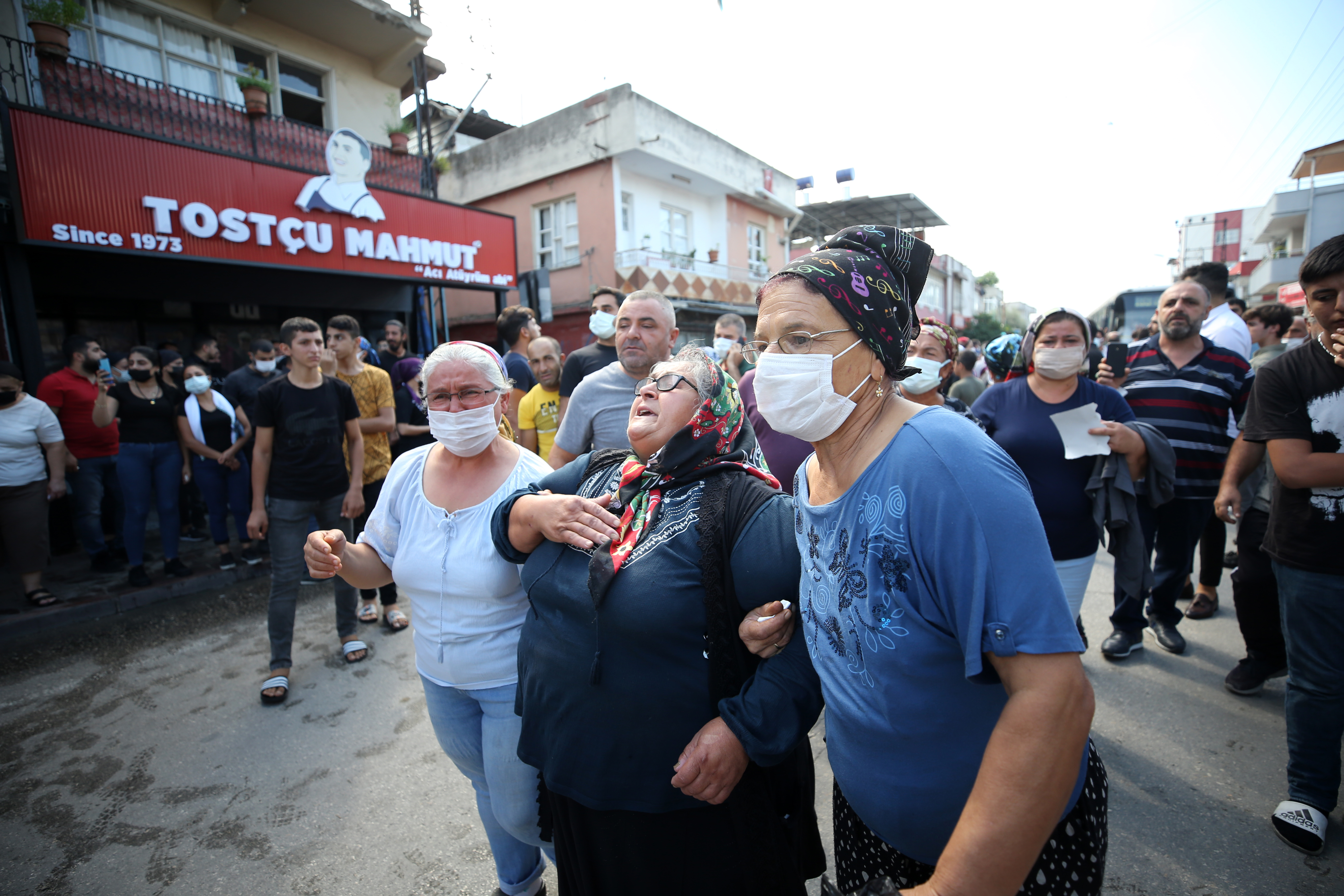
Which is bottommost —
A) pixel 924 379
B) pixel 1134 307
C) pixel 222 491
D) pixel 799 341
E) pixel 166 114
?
pixel 222 491

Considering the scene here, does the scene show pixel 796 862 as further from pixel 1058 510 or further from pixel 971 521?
pixel 1058 510

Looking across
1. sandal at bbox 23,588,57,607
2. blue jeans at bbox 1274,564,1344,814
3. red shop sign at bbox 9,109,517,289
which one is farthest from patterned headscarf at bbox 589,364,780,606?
red shop sign at bbox 9,109,517,289

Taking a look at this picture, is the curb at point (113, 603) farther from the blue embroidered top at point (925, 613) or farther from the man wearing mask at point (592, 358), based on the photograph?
the blue embroidered top at point (925, 613)

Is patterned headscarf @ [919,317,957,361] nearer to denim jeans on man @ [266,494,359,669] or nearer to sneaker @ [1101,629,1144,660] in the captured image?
sneaker @ [1101,629,1144,660]

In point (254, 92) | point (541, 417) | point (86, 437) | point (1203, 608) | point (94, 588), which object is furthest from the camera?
point (254, 92)

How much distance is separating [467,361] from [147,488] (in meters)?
5.53

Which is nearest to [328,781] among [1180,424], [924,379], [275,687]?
[275,687]

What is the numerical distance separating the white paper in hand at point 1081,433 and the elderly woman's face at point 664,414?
222 centimetres

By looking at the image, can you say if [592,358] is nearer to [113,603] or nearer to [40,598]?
[113,603]

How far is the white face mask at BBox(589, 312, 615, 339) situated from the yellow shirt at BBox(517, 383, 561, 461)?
556 mm

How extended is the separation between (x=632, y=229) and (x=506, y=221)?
5707mm

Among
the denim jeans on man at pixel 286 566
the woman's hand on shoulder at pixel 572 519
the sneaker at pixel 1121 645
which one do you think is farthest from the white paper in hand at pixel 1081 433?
the denim jeans on man at pixel 286 566

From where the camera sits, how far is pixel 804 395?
1.25 meters

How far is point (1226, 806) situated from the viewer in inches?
100
